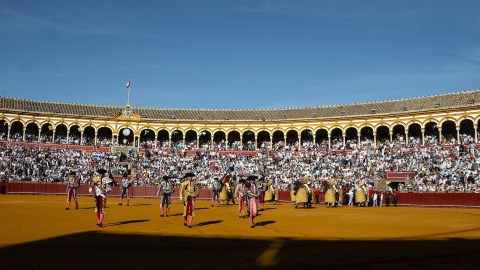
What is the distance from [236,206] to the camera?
22094 millimetres

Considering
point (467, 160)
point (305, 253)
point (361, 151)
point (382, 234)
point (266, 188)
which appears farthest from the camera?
point (361, 151)

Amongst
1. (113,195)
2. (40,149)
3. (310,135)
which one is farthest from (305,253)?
(310,135)

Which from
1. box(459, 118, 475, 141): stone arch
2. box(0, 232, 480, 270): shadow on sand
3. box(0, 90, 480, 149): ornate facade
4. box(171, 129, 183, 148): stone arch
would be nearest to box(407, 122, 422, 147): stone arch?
box(0, 90, 480, 149): ornate facade

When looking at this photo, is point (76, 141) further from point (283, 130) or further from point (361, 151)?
point (361, 151)

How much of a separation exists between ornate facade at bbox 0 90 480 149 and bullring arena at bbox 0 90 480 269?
13 cm

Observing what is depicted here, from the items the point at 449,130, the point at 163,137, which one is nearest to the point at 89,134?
the point at 163,137

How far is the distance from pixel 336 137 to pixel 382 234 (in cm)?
3961

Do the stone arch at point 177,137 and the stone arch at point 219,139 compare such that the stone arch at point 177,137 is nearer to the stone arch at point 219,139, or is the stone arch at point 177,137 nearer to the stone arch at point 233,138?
the stone arch at point 219,139

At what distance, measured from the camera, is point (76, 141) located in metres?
49.2

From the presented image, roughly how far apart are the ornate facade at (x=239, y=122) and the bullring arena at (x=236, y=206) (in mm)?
127

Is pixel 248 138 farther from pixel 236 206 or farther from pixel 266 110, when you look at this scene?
pixel 236 206

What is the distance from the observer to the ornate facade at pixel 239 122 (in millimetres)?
43062

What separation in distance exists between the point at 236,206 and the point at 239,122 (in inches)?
1161

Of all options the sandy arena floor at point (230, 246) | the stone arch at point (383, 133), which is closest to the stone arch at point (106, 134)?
the stone arch at point (383, 133)
